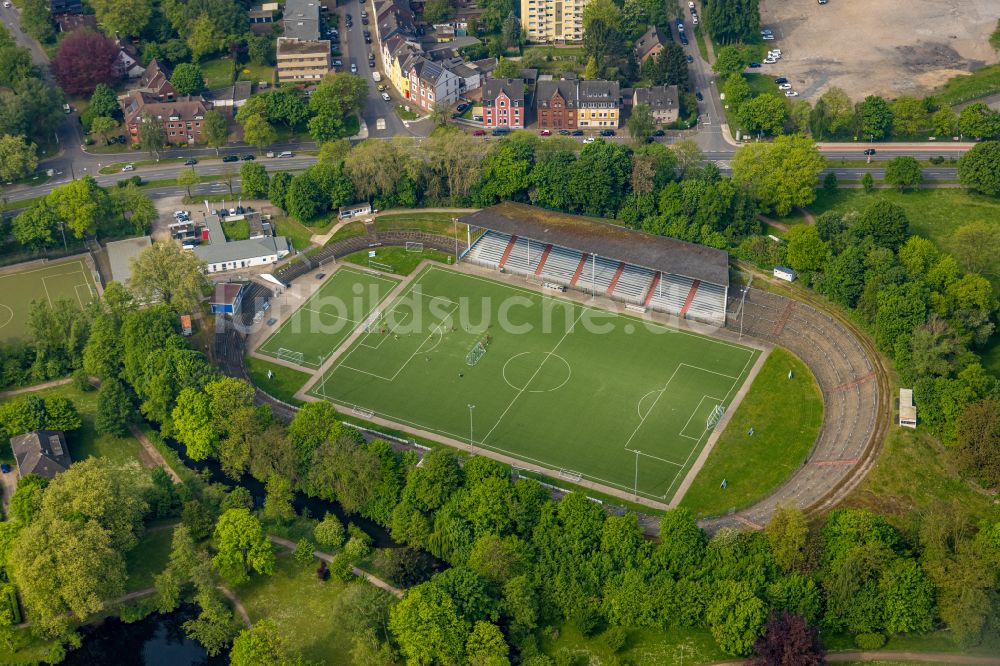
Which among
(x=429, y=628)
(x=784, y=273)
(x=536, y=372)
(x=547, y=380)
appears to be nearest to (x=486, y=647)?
(x=429, y=628)

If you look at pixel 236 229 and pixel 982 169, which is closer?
pixel 982 169

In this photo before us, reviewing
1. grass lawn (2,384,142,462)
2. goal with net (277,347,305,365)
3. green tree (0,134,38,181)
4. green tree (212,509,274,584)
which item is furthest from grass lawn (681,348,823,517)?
green tree (0,134,38,181)

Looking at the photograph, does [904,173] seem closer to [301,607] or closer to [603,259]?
[603,259]

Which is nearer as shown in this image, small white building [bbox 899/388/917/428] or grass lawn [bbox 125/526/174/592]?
grass lawn [bbox 125/526/174/592]

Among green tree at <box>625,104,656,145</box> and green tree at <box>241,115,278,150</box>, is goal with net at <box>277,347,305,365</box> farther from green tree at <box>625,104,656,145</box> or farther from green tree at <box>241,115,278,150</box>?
green tree at <box>625,104,656,145</box>

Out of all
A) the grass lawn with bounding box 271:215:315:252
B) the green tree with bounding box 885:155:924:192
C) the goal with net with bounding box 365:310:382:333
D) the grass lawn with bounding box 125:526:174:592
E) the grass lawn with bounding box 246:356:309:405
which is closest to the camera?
the grass lawn with bounding box 125:526:174:592

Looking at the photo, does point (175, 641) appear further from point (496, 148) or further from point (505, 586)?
point (496, 148)
